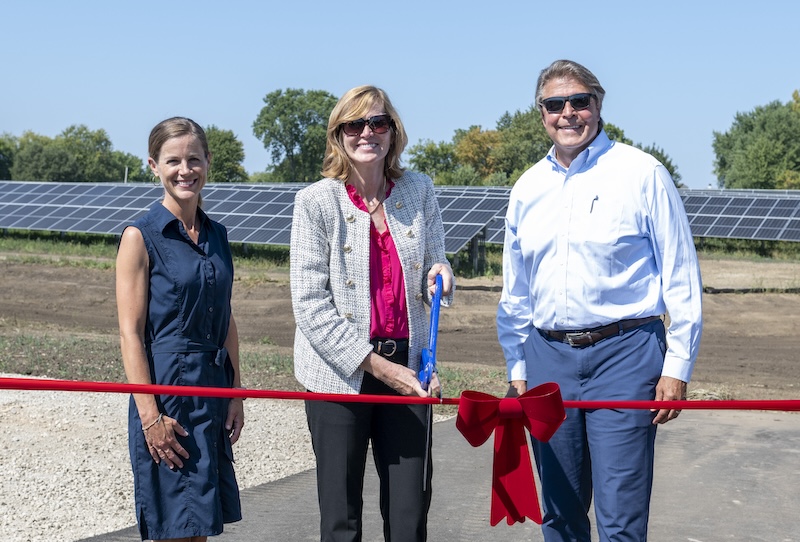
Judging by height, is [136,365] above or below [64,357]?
above

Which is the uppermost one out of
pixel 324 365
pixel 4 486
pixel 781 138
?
pixel 781 138

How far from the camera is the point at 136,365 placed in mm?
3396

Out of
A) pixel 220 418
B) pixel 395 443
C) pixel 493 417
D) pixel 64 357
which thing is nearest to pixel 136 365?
pixel 220 418

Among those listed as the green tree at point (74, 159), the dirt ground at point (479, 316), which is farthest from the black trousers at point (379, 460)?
the green tree at point (74, 159)

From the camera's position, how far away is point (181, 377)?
347 centimetres

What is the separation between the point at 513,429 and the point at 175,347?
1.20 m

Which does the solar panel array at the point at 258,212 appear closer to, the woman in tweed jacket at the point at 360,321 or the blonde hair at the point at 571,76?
the blonde hair at the point at 571,76

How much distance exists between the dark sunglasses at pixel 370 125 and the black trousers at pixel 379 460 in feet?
2.57

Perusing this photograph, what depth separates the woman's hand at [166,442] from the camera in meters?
3.40

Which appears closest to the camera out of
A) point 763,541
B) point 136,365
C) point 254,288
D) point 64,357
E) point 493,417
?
point 136,365

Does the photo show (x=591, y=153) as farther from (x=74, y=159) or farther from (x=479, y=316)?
(x=74, y=159)

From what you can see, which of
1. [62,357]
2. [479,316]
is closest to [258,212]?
[479,316]

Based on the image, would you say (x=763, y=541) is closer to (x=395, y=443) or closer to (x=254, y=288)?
(x=395, y=443)

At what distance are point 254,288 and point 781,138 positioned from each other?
62883 mm
